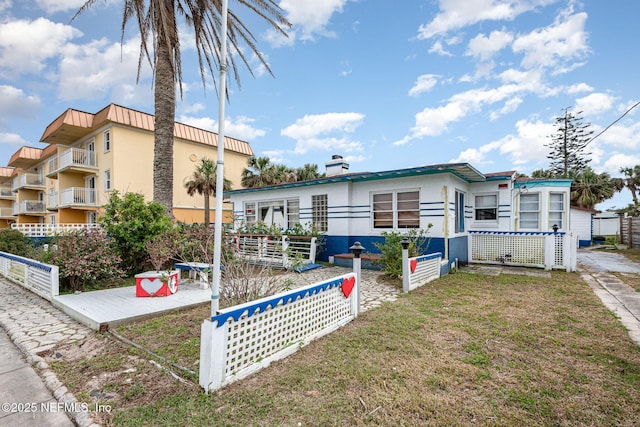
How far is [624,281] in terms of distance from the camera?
7.44m

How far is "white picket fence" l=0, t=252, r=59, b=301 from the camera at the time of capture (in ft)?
18.4

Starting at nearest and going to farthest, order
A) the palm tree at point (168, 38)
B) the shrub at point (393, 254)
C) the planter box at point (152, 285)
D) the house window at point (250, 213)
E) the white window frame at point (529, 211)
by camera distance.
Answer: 1. the planter box at point (152, 285)
2. the shrub at point (393, 254)
3. the palm tree at point (168, 38)
4. the white window frame at point (529, 211)
5. the house window at point (250, 213)

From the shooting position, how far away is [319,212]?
11.1 metres

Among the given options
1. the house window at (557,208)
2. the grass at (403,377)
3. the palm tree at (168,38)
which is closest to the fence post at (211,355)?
the grass at (403,377)

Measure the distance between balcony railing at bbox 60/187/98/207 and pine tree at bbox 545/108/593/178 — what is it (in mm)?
39143

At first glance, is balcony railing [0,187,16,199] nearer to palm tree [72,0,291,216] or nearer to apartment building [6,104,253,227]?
apartment building [6,104,253,227]

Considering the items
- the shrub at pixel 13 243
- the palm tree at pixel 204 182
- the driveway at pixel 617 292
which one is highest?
the palm tree at pixel 204 182

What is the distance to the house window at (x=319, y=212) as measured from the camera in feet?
36.0

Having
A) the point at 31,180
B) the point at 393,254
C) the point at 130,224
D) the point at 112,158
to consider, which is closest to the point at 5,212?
the point at 31,180

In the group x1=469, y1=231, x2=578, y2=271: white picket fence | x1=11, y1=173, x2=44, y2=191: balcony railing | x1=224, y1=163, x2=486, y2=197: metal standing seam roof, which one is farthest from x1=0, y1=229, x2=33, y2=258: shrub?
x1=11, y1=173, x2=44, y2=191: balcony railing

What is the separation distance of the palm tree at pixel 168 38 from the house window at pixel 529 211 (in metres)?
10.3

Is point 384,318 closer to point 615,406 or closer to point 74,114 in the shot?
point 615,406

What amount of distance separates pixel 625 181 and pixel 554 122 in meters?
8.57

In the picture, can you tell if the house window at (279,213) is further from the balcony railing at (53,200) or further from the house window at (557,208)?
the balcony railing at (53,200)
